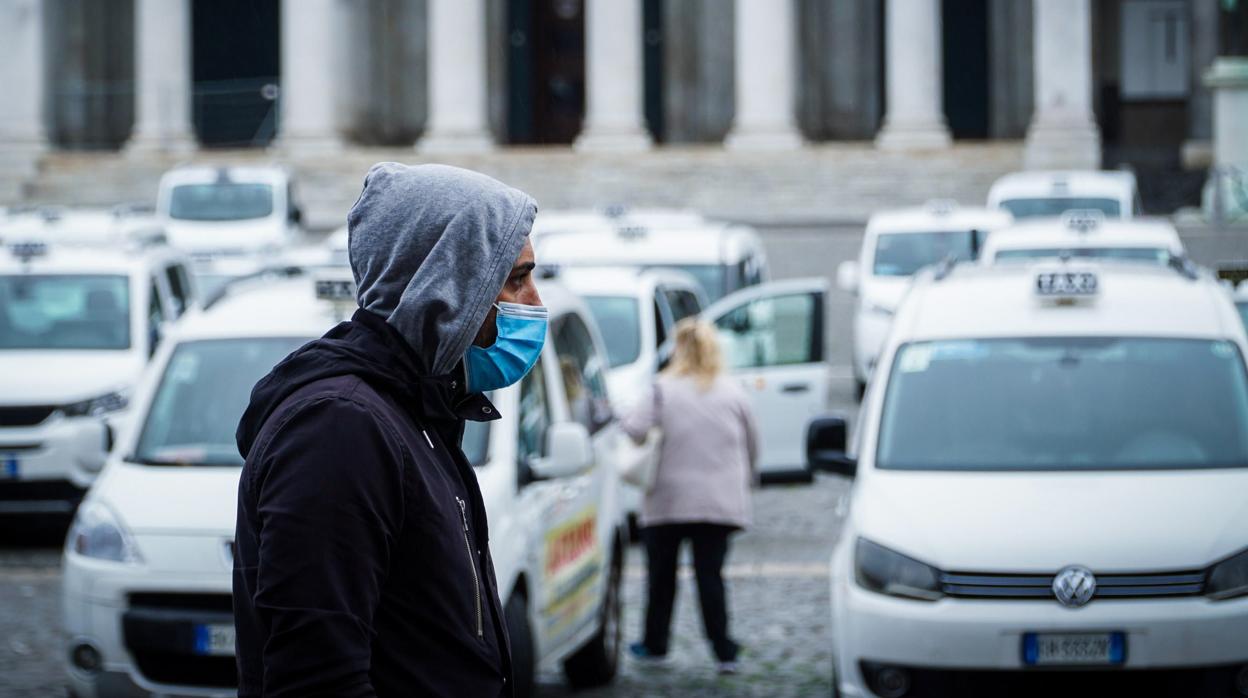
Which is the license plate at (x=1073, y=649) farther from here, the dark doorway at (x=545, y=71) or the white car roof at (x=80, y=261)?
the dark doorway at (x=545, y=71)

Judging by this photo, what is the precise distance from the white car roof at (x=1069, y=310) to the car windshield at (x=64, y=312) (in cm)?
730

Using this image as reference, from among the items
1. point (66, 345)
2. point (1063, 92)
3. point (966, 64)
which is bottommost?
point (66, 345)

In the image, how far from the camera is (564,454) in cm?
771

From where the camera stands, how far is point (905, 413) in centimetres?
779

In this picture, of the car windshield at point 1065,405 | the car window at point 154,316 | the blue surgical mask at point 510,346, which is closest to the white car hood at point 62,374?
the car window at point 154,316

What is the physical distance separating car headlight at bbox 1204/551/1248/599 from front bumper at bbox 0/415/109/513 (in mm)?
8085

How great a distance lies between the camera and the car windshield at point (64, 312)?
543 inches

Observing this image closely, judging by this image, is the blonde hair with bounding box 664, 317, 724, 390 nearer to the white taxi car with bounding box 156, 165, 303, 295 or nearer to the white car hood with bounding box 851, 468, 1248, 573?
the white car hood with bounding box 851, 468, 1248, 573

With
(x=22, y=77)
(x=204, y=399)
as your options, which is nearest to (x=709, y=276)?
(x=204, y=399)

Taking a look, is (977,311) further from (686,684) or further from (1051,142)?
(1051,142)

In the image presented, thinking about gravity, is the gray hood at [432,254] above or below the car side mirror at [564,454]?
above

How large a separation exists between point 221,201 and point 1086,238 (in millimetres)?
16297

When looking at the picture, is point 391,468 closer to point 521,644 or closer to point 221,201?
point 521,644

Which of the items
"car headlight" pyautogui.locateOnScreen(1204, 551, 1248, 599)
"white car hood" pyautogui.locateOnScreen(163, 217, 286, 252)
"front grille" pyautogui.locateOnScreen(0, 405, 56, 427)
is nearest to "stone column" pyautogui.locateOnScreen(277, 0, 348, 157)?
"white car hood" pyautogui.locateOnScreen(163, 217, 286, 252)
